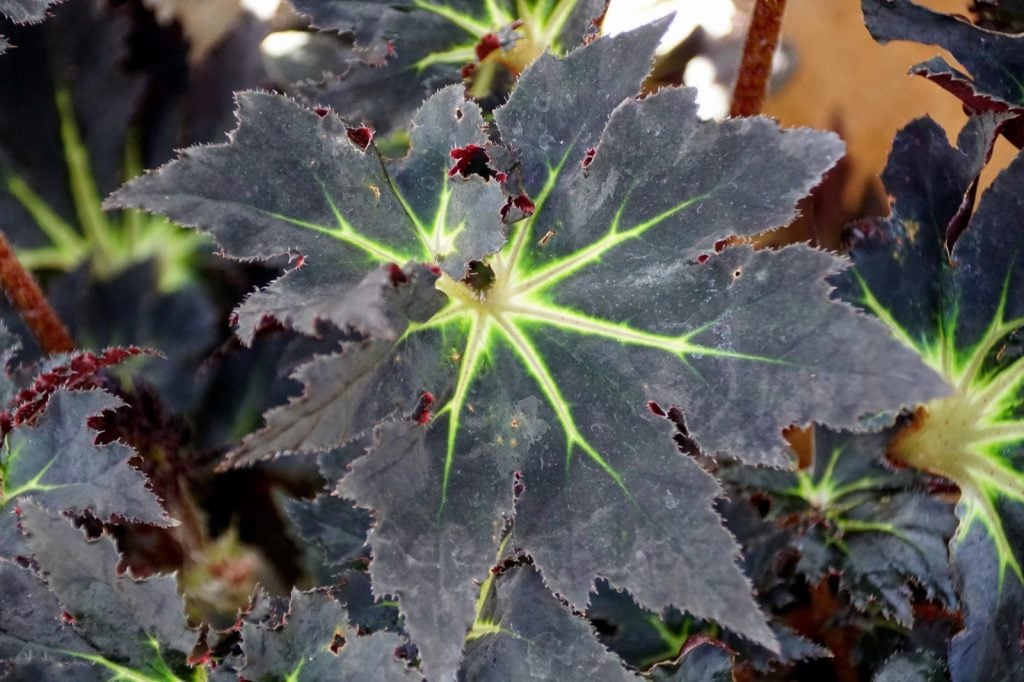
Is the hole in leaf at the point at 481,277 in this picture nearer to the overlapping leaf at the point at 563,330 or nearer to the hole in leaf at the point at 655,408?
the overlapping leaf at the point at 563,330

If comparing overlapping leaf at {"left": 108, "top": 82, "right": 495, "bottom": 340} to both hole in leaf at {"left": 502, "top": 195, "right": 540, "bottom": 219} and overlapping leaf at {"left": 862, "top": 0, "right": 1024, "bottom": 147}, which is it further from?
overlapping leaf at {"left": 862, "top": 0, "right": 1024, "bottom": 147}

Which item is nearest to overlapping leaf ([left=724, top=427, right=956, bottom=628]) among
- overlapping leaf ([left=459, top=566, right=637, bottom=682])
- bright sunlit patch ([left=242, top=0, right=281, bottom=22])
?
overlapping leaf ([left=459, top=566, right=637, bottom=682])

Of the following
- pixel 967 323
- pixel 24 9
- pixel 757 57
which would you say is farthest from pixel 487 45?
pixel 967 323

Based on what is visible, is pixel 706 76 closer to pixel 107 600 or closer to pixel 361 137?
pixel 361 137

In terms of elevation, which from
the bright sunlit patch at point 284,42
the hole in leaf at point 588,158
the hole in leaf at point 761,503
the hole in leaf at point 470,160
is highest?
the bright sunlit patch at point 284,42

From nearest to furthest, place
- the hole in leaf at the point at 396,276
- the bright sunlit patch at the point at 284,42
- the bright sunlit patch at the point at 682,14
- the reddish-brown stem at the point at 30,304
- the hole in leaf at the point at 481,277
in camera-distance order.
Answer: the hole in leaf at the point at 396,276, the hole in leaf at the point at 481,277, the reddish-brown stem at the point at 30,304, the bright sunlit patch at the point at 284,42, the bright sunlit patch at the point at 682,14

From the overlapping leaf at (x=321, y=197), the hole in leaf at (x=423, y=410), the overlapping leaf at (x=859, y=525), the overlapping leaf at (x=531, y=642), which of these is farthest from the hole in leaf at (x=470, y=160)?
the overlapping leaf at (x=859, y=525)

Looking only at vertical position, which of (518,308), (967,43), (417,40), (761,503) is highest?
(417,40)
